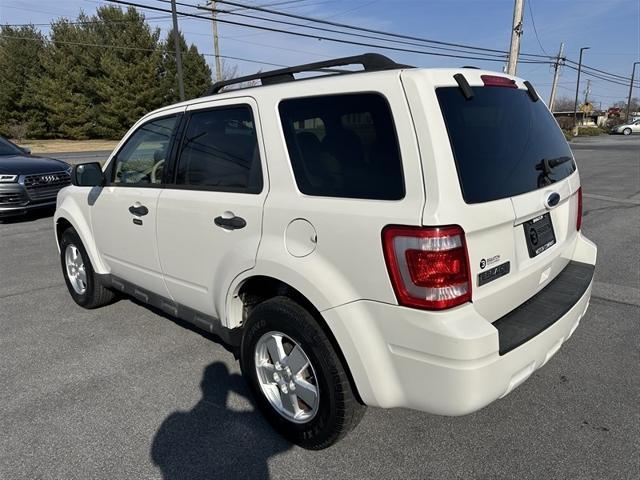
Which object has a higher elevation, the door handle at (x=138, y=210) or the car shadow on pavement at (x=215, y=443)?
the door handle at (x=138, y=210)

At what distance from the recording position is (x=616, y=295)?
14.3ft

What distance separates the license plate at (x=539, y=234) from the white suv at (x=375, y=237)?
0.01 meters

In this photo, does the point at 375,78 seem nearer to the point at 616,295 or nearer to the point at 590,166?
the point at 616,295

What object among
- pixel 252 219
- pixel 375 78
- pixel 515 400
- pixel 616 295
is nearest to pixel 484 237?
pixel 375 78

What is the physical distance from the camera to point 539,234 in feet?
7.68

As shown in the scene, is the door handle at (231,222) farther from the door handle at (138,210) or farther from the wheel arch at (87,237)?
the wheel arch at (87,237)

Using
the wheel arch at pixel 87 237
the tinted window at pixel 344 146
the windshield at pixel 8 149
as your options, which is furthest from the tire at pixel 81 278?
the windshield at pixel 8 149

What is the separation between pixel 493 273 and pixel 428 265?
1.20ft

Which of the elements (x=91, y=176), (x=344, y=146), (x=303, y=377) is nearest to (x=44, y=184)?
(x=91, y=176)

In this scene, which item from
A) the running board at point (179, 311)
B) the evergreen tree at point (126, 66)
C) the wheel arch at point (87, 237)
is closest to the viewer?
the running board at point (179, 311)

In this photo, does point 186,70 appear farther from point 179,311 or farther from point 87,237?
point 179,311

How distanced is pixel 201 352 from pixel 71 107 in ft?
142

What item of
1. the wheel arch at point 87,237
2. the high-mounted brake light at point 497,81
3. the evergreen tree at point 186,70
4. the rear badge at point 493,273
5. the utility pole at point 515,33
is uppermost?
the evergreen tree at point 186,70

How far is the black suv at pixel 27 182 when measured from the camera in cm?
789
